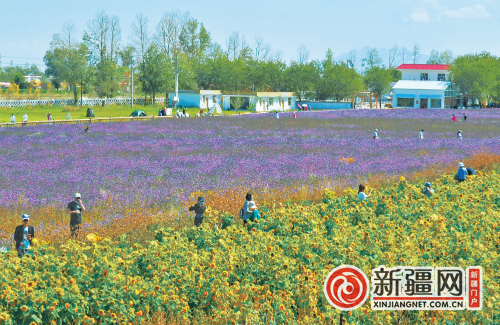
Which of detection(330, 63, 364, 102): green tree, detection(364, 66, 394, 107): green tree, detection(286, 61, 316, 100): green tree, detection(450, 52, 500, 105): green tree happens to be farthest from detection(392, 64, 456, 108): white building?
detection(286, 61, 316, 100): green tree

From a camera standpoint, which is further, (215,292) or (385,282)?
(385,282)

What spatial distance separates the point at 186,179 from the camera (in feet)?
70.4

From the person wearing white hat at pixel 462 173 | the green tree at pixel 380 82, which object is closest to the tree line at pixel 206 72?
the green tree at pixel 380 82

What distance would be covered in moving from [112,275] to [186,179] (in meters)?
13.0

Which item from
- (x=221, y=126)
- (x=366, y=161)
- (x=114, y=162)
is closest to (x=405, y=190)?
(x=366, y=161)

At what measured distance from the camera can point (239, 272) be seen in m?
9.56

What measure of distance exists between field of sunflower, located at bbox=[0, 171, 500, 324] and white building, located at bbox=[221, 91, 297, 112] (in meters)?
77.8

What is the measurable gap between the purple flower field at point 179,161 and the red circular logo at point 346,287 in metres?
8.87

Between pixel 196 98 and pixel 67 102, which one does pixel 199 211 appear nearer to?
pixel 196 98

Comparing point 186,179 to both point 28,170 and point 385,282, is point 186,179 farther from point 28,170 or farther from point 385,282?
point 385,282

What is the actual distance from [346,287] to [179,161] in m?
19.0

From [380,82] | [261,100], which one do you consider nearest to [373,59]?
[380,82]

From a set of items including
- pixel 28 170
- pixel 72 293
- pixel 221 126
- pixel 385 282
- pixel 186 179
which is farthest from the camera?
pixel 221 126

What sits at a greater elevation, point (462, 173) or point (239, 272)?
point (462, 173)
